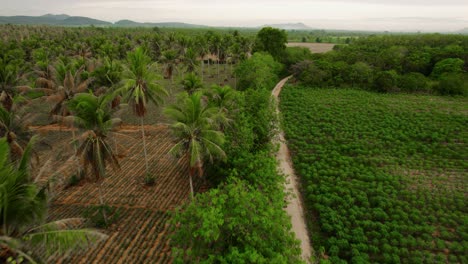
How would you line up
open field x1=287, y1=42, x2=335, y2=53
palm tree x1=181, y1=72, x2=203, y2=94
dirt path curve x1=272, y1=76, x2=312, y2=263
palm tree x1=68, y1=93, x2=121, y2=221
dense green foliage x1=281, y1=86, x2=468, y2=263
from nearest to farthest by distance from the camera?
palm tree x1=68, y1=93, x2=121, y2=221 < dense green foliage x1=281, y1=86, x2=468, y2=263 < dirt path curve x1=272, y1=76, x2=312, y2=263 < palm tree x1=181, y1=72, x2=203, y2=94 < open field x1=287, y1=42, x2=335, y2=53

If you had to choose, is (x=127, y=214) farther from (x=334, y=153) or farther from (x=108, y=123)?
(x=334, y=153)

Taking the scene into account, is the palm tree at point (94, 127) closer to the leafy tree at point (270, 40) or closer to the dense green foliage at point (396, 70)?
the dense green foliage at point (396, 70)

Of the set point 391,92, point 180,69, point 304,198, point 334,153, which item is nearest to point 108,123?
point 304,198

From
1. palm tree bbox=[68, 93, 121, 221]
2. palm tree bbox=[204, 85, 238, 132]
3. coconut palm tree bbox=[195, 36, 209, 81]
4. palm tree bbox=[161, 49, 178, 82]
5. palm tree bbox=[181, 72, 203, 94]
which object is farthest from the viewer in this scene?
coconut palm tree bbox=[195, 36, 209, 81]

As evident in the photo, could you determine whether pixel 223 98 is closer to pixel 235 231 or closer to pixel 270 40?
pixel 235 231

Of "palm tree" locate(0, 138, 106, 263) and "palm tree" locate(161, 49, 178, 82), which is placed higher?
"palm tree" locate(161, 49, 178, 82)

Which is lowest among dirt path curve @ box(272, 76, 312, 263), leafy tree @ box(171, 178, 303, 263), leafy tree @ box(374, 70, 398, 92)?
dirt path curve @ box(272, 76, 312, 263)

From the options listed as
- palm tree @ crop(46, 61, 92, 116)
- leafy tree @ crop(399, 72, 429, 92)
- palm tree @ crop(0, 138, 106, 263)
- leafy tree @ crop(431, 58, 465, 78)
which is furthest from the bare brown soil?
leafy tree @ crop(431, 58, 465, 78)

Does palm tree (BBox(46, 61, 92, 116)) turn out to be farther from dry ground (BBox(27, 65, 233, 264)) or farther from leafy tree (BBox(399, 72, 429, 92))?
leafy tree (BBox(399, 72, 429, 92))
